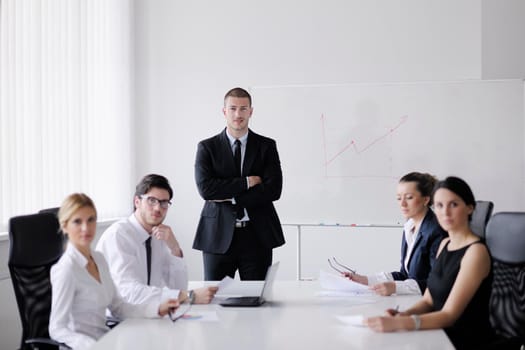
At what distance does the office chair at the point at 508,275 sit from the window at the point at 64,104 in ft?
9.61

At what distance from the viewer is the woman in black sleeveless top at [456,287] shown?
2.30 metres

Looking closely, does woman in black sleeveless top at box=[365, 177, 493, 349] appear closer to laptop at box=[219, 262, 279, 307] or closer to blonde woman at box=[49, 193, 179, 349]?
laptop at box=[219, 262, 279, 307]

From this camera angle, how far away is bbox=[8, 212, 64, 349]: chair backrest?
254 cm

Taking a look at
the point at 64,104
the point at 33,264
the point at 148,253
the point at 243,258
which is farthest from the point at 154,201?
the point at 64,104

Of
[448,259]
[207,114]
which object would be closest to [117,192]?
[207,114]

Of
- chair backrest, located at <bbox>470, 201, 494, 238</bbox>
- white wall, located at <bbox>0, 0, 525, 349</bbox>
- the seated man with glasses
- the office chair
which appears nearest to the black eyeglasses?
the seated man with glasses

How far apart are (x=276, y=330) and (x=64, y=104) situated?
3329 mm

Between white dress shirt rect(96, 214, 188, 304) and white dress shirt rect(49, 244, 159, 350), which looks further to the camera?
white dress shirt rect(96, 214, 188, 304)

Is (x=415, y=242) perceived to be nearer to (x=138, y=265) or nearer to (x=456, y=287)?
(x=456, y=287)

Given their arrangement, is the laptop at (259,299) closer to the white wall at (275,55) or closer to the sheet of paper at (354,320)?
the sheet of paper at (354,320)

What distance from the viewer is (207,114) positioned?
19.1ft

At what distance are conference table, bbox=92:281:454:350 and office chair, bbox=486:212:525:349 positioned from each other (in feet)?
1.15

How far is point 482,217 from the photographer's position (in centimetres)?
332

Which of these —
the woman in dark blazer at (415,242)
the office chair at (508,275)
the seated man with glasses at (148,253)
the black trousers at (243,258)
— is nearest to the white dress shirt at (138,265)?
the seated man with glasses at (148,253)
